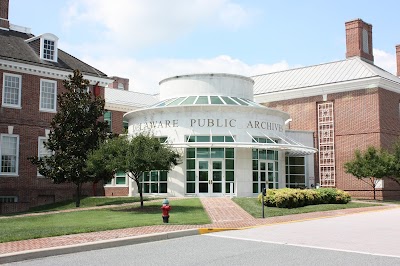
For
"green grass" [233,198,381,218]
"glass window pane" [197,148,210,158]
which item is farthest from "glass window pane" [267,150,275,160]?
"green grass" [233,198,381,218]

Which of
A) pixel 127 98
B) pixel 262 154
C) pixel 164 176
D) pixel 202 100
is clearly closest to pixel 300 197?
pixel 262 154

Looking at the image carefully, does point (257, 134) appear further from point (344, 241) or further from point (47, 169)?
point (344, 241)

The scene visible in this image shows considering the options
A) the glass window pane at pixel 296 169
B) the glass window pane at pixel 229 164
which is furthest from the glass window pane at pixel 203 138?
A: the glass window pane at pixel 296 169

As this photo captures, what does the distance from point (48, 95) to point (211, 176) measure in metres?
10.9

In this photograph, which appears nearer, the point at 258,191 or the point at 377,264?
the point at 377,264

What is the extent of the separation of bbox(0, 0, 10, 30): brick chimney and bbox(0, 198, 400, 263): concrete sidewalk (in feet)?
64.2

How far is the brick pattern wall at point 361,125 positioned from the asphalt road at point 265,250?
20981 millimetres

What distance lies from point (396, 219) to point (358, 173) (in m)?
12.1

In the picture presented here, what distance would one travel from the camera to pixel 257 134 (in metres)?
28.9

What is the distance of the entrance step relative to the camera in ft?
58.9

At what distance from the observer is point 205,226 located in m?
15.2

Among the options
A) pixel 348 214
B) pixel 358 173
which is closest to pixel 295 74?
pixel 358 173

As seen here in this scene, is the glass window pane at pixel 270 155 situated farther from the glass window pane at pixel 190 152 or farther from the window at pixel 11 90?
the window at pixel 11 90

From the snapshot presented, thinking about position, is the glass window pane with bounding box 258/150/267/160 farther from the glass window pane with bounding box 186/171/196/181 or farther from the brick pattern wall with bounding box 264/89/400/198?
the brick pattern wall with bounding box 264/89/400/198
